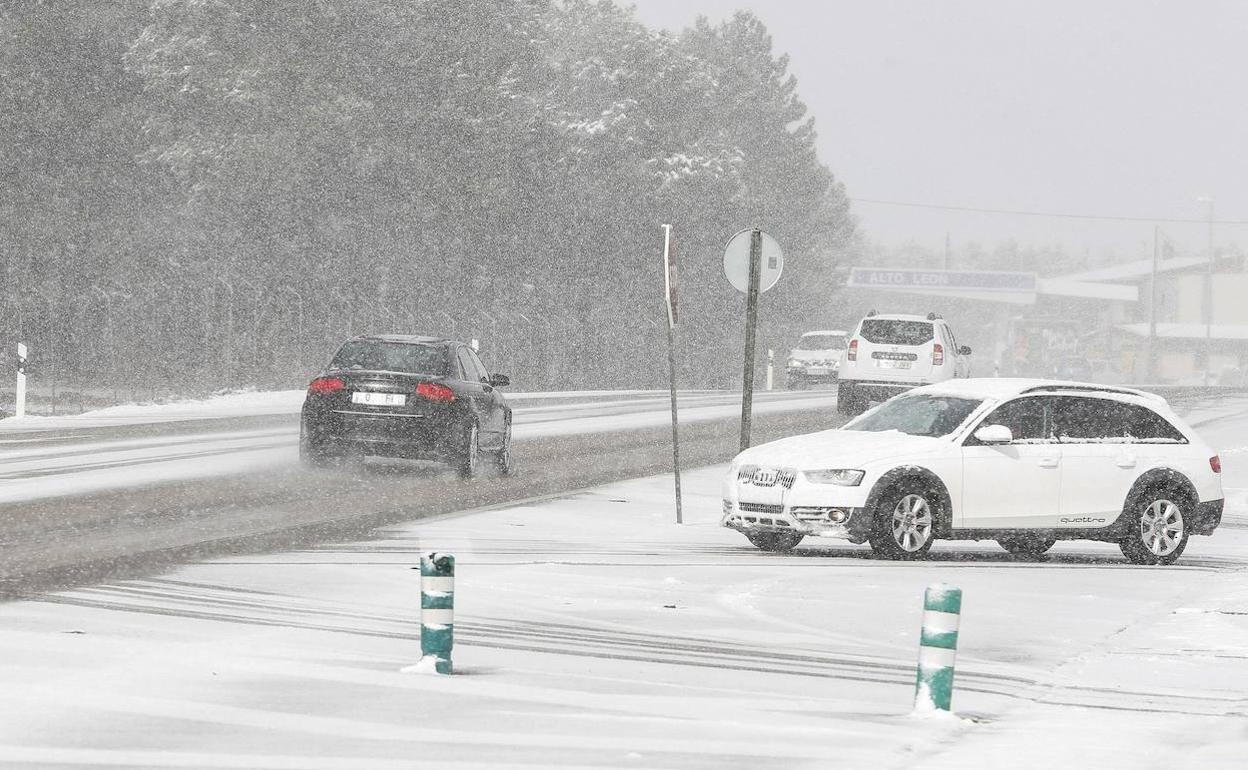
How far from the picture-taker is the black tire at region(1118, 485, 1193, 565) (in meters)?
16.3

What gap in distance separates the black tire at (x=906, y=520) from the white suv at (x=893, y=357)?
59.7 ft

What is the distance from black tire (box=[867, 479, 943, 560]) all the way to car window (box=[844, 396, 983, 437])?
0.68 m

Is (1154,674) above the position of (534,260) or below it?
below

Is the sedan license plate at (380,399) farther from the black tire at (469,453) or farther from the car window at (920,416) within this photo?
the car window at (920,416)

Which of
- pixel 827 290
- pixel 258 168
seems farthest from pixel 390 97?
pixel 827 290

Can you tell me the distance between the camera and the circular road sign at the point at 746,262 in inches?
789

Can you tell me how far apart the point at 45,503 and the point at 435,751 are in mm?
11654

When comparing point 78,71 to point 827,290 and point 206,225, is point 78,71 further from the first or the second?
point 827,290

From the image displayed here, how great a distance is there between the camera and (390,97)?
5069cm

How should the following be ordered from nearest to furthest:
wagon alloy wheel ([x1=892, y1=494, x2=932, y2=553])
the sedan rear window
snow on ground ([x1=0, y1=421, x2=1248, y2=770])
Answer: snow on ground ([x1=0, y1=421, x2=1248, y2=770]), wagon alloy wheel ([x1=892, y1=494, x2=932, y2=553]), the sedan rear window

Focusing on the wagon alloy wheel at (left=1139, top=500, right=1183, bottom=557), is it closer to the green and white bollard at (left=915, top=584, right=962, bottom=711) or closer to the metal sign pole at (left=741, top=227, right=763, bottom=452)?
the metal sign pole at (left=741, top=227, right=763, bottom=452)

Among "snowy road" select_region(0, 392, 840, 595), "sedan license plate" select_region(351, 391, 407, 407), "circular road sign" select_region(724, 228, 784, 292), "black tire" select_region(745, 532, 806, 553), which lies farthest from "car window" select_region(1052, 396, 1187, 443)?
"sedan license plate" select_region(351, 391, 407, 407)

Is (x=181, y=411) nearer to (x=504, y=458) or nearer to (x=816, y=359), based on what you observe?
(x=504, y=458)

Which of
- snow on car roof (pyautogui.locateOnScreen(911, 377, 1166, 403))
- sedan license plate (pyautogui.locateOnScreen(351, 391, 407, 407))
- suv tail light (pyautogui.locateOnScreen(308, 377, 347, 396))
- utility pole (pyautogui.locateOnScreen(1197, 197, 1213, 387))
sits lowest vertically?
sedan license plate (pyautogui.locateOnScreen(351, 391, 407, 407))
